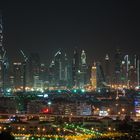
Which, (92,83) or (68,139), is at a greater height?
(92,83)

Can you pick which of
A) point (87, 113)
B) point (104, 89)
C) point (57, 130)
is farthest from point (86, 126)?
point (104, 89)

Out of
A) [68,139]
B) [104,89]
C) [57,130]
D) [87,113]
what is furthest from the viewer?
[104,89]

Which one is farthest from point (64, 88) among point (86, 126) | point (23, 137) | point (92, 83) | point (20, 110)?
point (23, 137)

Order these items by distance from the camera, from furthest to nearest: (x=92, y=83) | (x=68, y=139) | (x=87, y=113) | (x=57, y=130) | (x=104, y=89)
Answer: (x=92, y=83), (x=104, y=89), (x=87, y=113), (x=57, y=130), (x=68, y=139)

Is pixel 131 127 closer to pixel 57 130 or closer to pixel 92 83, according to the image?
pixel 57 130

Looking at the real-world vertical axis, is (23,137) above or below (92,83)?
below

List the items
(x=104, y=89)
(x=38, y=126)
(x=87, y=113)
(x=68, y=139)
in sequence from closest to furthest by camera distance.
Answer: (x=68, y=139) → (x=38, y=126) → (x=87, y=113) → (x=104, y=89)

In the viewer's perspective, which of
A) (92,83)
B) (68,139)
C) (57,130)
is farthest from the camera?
(92,83)

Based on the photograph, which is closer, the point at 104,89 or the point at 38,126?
the point at 38,126

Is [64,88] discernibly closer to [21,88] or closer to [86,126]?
[21,88]
